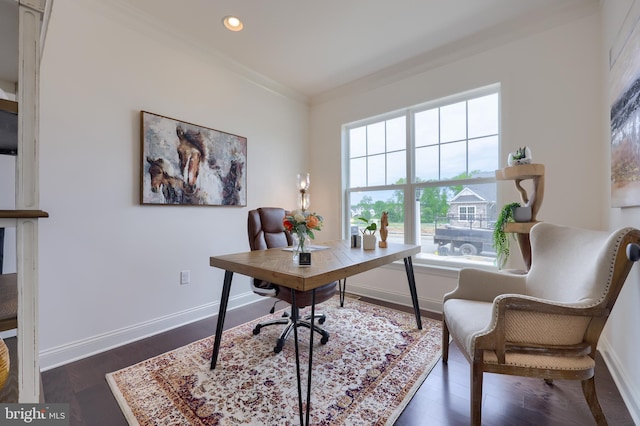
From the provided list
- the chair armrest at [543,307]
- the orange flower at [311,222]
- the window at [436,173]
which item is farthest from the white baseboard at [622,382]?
the orange flower at [311,222]

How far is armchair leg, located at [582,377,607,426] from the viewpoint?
1.18 metres

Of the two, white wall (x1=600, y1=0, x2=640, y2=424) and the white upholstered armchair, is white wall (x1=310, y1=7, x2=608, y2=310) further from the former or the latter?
the white upholstered armchair

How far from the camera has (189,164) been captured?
2535 millimetres

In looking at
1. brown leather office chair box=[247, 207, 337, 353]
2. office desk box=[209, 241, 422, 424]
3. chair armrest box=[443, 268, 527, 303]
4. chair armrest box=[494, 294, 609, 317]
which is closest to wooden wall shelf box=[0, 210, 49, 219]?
office desk box=[209, 241, 422, 424]

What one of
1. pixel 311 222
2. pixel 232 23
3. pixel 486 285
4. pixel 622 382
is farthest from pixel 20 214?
pixel 622 382

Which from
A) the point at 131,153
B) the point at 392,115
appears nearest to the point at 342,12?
the point at 392,115

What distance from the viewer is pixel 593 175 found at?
2080mm

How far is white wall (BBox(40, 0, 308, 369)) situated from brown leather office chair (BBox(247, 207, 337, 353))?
722 millimetres

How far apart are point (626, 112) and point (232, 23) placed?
9.16ft

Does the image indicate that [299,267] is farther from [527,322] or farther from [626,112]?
[626,112]

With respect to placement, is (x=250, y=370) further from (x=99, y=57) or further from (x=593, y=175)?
(x=593, y=175)

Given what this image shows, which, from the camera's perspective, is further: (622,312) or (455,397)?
(622,312)

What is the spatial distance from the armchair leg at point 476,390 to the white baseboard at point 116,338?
233 centimetres

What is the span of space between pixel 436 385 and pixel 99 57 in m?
3.25
